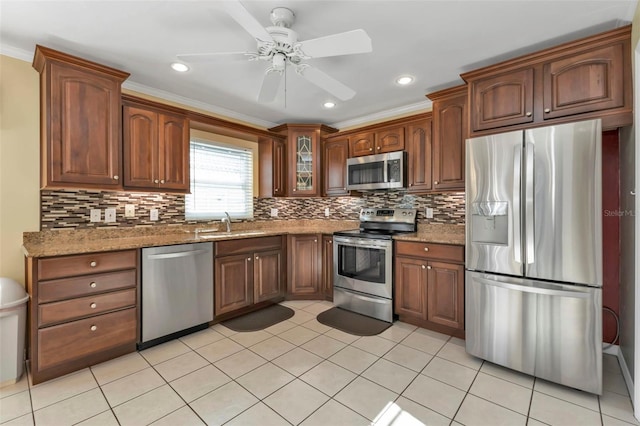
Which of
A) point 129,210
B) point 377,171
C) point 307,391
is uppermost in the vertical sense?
point 377,171

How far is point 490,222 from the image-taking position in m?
2.29

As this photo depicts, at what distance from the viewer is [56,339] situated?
6.91ft

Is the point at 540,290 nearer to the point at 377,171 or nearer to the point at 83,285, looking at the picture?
the point at 377,171

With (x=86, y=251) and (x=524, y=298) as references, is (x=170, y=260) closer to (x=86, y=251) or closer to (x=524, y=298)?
(x=86, y=251)

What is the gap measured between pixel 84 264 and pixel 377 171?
9.89 ft

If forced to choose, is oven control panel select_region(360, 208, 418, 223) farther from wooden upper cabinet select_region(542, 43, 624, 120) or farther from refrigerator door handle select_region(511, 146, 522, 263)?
wooden upper cabinet select_region(542, 43, 624, 120)

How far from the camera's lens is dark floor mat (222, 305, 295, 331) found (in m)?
3.08

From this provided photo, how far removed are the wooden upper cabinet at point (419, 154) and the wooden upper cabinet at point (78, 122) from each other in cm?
293

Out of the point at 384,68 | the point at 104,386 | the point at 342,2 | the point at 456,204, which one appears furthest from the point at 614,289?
the point at 104,386

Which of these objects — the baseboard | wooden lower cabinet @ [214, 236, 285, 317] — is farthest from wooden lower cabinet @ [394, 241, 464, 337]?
wooden lower cabinet @ [214, 236, 285, 317]

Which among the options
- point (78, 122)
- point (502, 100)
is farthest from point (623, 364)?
point (78, 122)

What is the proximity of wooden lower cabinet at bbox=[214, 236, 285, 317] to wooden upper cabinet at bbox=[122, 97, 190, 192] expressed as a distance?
2.84ft

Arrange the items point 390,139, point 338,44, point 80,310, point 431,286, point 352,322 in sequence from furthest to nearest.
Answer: point 390,139, point 352,322, point 431,286, point 80,310, point 338,44

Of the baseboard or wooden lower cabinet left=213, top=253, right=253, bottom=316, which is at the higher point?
wooden lower cabinet left=213, top=253, right=253, bottom=316
